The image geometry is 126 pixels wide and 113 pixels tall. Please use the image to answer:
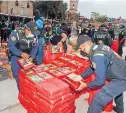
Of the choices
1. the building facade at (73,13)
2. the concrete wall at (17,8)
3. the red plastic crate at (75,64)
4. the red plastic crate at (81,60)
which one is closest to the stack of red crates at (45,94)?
the red plastic crate at (75,64)

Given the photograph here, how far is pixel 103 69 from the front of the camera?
9.70 feet

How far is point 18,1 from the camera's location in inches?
2032

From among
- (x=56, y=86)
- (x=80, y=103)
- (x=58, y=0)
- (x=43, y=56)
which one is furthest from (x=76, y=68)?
(x=58, y=0)

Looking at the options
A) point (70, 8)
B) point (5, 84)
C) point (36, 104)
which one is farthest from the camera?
point (70, 8)

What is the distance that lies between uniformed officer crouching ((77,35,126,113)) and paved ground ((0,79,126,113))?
3.18ft

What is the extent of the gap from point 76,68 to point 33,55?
101cm

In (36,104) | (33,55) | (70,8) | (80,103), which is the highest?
(70,8)

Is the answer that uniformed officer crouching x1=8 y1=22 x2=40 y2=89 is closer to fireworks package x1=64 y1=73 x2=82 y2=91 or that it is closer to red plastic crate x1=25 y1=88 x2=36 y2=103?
red plastic crate x1=25 y1=88 x2=36 y2=103

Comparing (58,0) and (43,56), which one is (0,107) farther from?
(58,0)

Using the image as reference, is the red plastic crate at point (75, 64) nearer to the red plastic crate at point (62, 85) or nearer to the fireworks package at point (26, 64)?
the fireworks package at point (26, 64)

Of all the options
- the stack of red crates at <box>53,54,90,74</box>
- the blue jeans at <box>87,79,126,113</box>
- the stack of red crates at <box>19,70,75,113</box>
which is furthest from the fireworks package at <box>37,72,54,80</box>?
the blue jeans at <box>87,79,126,113</box>

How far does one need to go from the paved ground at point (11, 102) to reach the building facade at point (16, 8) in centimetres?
4353

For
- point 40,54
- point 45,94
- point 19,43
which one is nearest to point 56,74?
point 45,94

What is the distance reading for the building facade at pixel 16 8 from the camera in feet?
154
